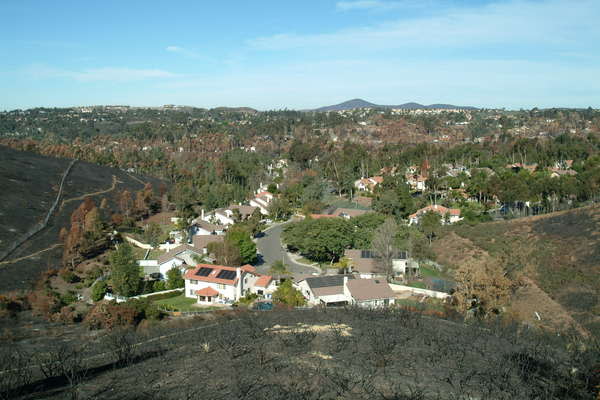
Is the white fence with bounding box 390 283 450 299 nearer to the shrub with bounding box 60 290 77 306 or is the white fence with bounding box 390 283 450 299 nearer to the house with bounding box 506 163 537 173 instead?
the shrub with bounding box 60 290 77 306

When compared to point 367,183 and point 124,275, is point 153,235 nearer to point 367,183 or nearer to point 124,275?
point 124,275

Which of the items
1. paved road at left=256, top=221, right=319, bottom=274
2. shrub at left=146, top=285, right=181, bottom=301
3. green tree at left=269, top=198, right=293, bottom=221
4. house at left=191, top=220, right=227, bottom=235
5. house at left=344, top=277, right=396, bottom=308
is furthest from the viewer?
green tree at left=269, top=198, right=293, bottom=221

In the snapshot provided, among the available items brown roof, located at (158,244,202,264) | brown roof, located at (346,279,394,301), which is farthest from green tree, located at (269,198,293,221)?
brown roof, located at (346,279,394,301)

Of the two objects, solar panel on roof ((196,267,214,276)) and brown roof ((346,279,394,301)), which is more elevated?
solar panel on roof ((196,267,214,276))

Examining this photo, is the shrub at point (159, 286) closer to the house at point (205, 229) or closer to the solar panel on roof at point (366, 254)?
the house at point (205, 229)

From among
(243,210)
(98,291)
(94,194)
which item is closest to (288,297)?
(98,291)

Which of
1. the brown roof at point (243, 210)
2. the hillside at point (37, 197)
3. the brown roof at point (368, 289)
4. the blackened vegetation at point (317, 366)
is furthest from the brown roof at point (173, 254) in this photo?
the blackened vegetation at point (317, 366)
